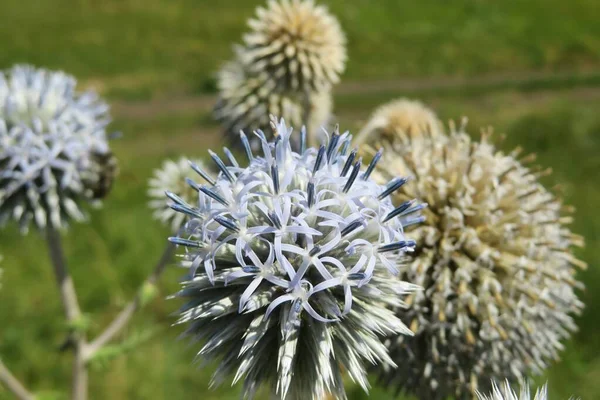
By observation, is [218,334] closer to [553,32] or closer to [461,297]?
[461,297]

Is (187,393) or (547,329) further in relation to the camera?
(187,393)

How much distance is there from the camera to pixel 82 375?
289 centimetres

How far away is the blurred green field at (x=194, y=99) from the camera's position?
5.12m

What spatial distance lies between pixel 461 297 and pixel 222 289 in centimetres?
78

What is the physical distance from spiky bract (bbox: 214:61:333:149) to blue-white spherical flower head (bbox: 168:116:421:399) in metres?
1.19

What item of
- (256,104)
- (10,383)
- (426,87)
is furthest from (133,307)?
(426,87)

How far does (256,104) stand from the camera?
312 centimetres

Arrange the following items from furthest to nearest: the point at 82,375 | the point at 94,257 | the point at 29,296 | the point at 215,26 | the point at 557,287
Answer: the point at 215,26
the point at 94,257
the point at 29,296
the point at 82,375
the point at 557,287

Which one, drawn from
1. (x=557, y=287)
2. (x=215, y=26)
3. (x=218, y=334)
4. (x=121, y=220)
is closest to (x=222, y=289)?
(x=218, y=334)

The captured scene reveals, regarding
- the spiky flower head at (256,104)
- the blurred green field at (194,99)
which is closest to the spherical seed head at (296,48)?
the spiky flower head at (256,104)

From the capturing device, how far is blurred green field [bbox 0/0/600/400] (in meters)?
5.12

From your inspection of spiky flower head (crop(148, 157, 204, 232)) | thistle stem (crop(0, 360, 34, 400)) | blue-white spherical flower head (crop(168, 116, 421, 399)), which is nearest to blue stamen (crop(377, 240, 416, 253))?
blue-white spherical flower head (crop(168, 116, 421, 399))

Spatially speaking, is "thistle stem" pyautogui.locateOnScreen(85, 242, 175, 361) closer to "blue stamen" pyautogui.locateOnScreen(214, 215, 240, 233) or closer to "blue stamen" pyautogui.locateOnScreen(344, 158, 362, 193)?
"blue stamen" pyautogui.locateOnScreen(214, 215, 240, 233)

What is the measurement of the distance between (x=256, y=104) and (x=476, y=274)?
1.53m
